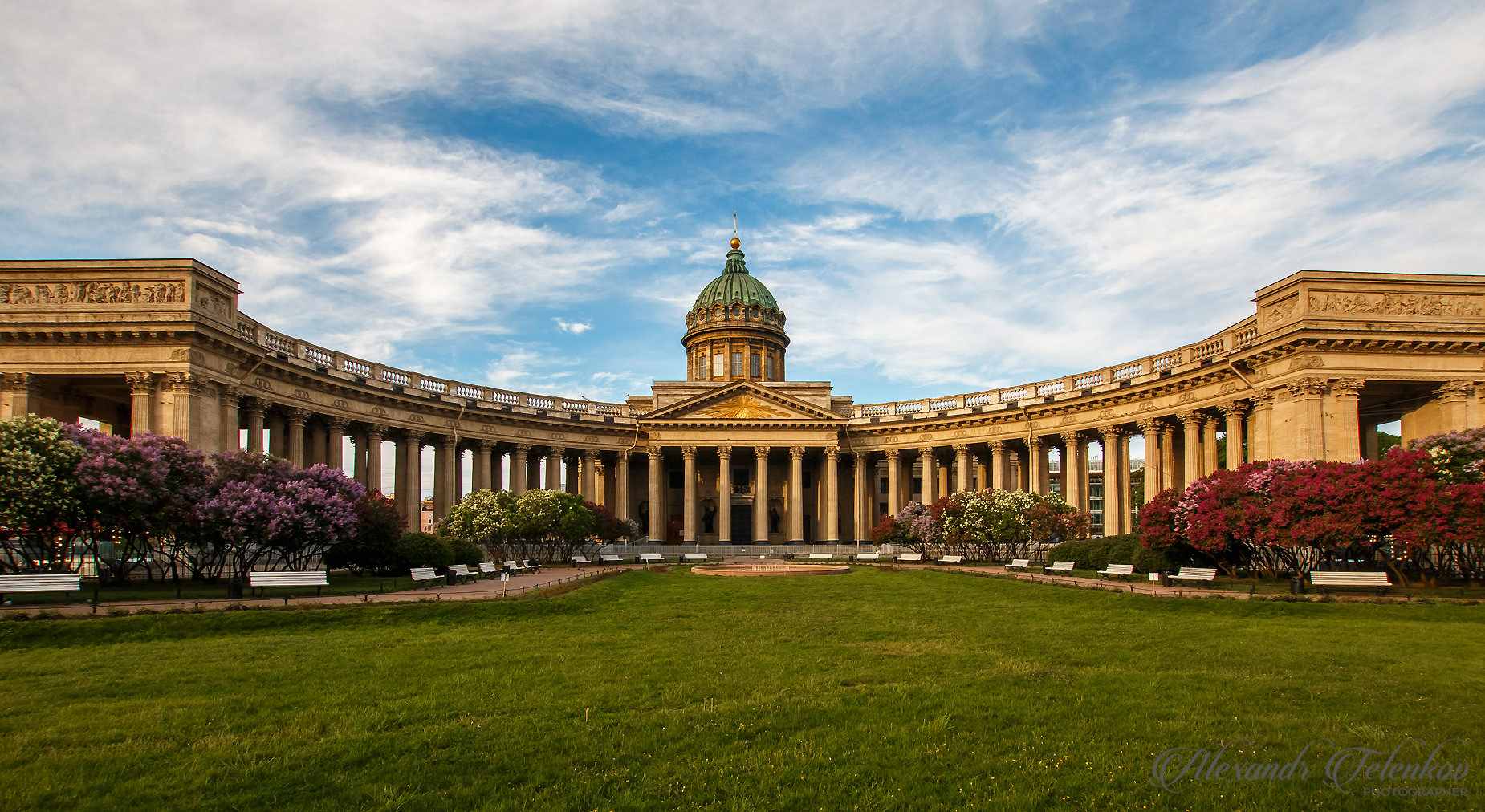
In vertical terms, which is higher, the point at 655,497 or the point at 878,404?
the point at 878,404

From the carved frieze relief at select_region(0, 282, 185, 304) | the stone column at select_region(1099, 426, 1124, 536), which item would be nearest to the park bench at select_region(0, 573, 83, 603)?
the carved frieze relief at select_region(0, 282, 185, 304)

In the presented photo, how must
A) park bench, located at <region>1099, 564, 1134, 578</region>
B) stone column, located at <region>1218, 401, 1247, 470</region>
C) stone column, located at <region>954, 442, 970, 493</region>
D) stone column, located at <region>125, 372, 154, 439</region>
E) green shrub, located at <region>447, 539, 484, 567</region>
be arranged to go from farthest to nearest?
stone column, located at <region>954, 442, 970, 493</region> → stone column, located at <region>1218, 401, 1247, 470</region> → green shrub, located at <region>447, 539, 484, 567</region> → stone column, located at <region>125, 372, 154, 439</region> → park bench, located at <region>1099, 564, 1134, 578</region>

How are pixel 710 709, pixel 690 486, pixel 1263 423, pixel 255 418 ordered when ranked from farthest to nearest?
pixel 690 486 < pixel 255 418 < pixel 1263 423 < pixel 710 709

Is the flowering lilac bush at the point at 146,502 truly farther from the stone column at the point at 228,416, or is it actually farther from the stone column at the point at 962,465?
the stone column at the point at 962,465

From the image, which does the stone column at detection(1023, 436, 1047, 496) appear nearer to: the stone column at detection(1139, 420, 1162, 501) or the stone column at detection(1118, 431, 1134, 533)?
the stone column at detection(1118, 431, 1134, 533)

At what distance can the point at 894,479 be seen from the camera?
63.9m

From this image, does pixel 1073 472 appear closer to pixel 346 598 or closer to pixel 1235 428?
pixel 1235 428

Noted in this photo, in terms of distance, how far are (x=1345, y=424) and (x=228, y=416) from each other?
4641 cm

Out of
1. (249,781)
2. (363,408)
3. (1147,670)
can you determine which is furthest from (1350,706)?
(363,408)

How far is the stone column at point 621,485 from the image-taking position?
207ft

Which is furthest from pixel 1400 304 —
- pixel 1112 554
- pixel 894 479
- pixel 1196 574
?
pixel 894 479

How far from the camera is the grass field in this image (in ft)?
25.4

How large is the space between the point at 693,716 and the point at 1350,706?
327 inches

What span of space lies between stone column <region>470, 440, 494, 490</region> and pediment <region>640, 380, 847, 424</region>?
11007 mm
